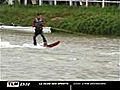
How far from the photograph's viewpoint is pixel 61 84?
475 cm

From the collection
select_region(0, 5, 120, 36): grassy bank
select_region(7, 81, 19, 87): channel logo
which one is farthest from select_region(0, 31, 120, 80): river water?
select_region(0, 5, 120, 36): grassy bank

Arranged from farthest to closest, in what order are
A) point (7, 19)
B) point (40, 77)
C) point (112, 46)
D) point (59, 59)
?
point (7, 19)
point (112, 46)
point (59, 59)
point (40, 77)

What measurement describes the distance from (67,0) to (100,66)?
3273 cm

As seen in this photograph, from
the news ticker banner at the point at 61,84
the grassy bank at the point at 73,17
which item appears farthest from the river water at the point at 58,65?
the grassy bank at the point at 73,17

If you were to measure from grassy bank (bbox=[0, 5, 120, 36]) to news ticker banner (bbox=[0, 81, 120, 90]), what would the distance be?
28.3m

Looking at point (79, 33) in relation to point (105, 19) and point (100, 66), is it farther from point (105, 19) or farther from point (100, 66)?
point (100, 66)

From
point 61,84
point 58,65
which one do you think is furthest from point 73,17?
point 61,84

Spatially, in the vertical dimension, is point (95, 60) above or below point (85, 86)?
below

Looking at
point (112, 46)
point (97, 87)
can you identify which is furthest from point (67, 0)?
point (97, 87)

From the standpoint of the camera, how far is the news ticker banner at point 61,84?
15.5ft

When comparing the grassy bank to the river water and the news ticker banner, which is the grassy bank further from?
the news ticker banner

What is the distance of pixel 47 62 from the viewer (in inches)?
669

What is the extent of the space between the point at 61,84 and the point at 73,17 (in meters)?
34.3

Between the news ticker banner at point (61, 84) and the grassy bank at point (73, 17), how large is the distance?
2828cm
